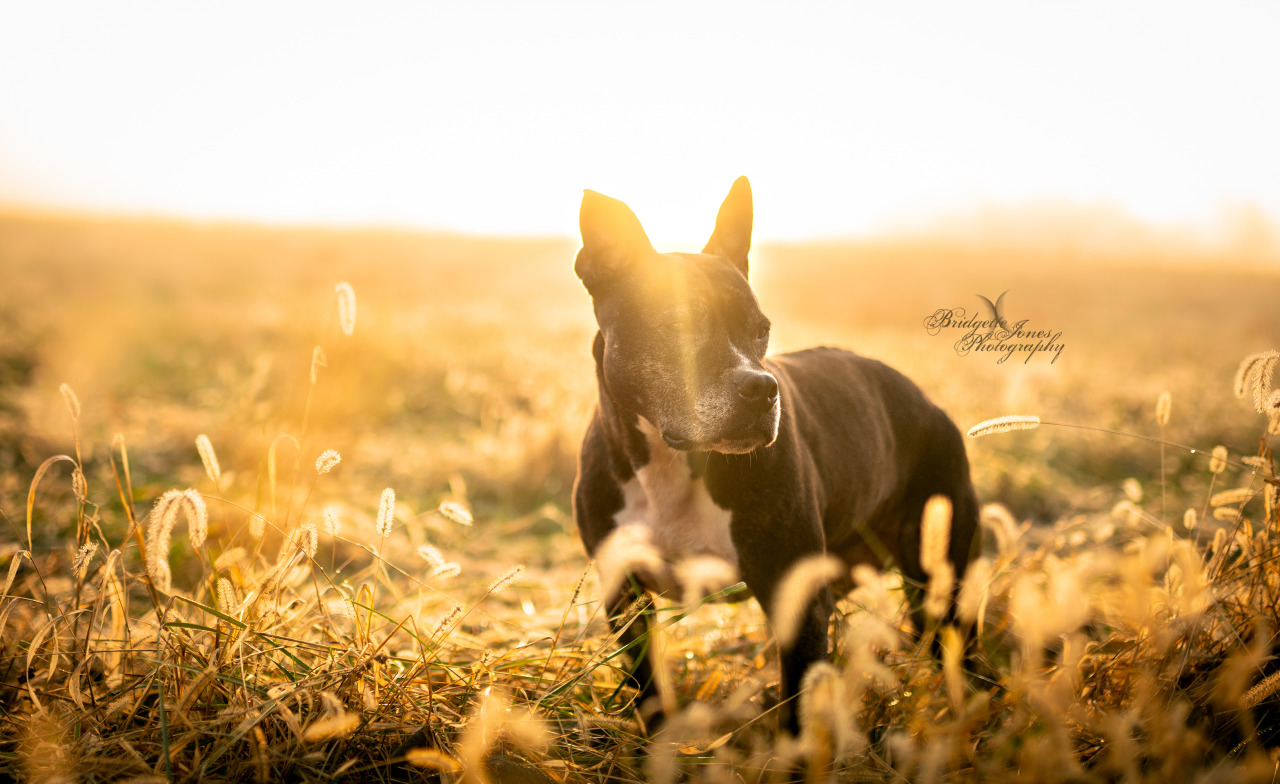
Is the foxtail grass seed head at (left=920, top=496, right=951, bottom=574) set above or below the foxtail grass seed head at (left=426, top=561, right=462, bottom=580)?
above

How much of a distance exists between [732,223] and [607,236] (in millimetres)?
647

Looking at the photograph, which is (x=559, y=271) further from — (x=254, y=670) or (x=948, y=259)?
(x=254, y=670)

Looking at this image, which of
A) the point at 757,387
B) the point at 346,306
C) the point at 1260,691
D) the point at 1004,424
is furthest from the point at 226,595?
the point at 1260,691

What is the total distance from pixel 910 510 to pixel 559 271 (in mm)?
44046

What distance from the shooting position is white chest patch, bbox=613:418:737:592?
9.32 feet

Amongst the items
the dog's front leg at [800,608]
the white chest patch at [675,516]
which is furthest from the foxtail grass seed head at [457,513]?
the dog's front leg at [800,608]

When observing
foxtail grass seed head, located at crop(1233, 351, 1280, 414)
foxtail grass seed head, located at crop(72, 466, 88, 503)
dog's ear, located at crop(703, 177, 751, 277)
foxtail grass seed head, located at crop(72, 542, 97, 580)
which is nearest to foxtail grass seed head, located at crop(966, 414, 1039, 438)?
foxtail grass seed head, located at crop(1233, 351, 1280, 414)

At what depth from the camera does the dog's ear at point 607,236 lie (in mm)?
3041

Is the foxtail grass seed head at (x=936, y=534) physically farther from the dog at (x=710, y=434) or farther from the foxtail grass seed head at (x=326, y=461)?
the foxtail grass seed head at (x=326, y=461)

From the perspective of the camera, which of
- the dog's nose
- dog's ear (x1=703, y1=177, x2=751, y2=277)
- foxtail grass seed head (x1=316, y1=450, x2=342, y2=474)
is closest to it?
foxtail grass seed head (x1=316, y1=450, x2=342, y2=474)

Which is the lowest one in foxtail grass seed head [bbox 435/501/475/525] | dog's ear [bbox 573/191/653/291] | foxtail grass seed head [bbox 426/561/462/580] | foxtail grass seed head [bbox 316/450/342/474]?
foxtail grass seed head [bbox 426/561/462/580]

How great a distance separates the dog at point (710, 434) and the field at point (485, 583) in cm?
38

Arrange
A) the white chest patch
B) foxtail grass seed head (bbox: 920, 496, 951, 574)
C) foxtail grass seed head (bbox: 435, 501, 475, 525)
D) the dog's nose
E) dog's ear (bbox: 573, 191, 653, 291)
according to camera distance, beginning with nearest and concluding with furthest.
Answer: foxtail grass seed head (bbox: 920, 496, 951, 574), foxtail grass seed head (bbox: 435, 501, 475, 525), the dog's nose, the white chest patch, dog's ear (bbox: 573, 191, 653, 291)

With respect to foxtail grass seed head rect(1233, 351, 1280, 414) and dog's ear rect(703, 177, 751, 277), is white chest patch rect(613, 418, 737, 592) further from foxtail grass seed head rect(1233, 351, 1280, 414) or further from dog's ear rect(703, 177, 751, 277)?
foxtail grass seed head rect(1233, 351, 1280, 414)
